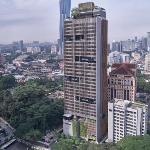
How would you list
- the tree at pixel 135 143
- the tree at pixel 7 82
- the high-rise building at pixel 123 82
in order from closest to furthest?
the tree at pixel 135 143
the high-rise building at pixel 123 82
the tree at pixel 7 82

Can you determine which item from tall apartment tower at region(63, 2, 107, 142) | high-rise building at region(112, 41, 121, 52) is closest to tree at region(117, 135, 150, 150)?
tall apartment tower at region(63, 2, 107, 142)

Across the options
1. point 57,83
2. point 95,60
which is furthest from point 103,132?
point 57,83

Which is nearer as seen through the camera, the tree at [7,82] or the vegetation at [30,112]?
the vegetation at [30,112]

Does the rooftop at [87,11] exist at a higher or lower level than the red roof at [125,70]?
higher

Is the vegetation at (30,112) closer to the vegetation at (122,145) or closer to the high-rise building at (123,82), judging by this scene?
the vegetation at (122,145)

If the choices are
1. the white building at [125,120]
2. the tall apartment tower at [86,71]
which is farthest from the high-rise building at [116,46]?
the white building at [125,120]

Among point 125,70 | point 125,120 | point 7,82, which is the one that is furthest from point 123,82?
point 7,82
